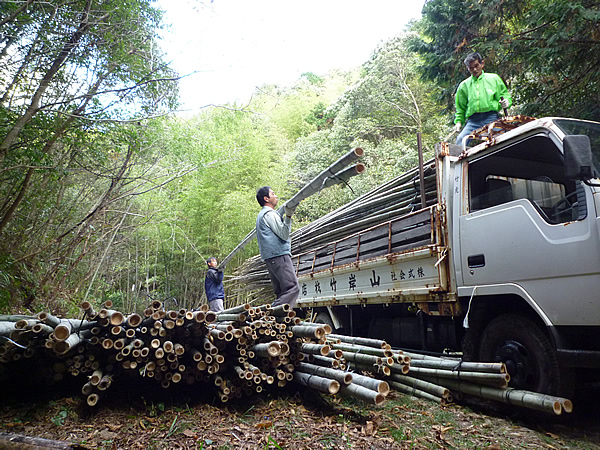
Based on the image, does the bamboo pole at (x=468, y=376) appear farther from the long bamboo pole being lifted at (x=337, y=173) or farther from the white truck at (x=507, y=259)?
the long bamboo pole being lifted at (x=337, y=173)

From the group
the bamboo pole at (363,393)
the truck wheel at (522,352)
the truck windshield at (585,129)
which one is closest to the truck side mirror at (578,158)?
the truck windshield at (585,129)

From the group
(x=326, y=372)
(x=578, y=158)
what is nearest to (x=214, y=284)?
(x=326, y=372)

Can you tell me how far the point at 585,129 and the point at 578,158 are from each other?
0.95 m

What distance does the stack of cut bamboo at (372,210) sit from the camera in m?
4.98

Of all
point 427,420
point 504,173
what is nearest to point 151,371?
point 427,420

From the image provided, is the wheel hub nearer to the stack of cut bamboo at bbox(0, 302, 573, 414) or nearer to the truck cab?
the truck cab

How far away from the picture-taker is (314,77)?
3681cm

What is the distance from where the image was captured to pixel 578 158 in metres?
2.95

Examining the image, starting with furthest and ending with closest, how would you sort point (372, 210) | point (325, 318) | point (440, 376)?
point (325, 318) < point (372, 210) < point (440, 376)

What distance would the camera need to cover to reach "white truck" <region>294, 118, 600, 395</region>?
3084 millimetres

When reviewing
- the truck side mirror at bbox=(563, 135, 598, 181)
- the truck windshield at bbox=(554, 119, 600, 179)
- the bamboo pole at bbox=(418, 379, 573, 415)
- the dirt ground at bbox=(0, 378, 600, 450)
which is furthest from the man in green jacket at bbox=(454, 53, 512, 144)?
the dirt ground at bbox=(0, 378, 600, 450)

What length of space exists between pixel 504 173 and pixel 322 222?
3.65m

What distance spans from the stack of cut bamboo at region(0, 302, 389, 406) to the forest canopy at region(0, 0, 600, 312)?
1.70 m

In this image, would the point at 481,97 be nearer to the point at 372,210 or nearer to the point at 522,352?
the point at 372,210
